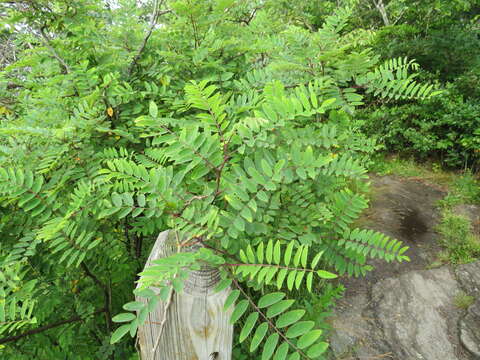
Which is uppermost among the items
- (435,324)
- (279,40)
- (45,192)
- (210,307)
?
(279,40)

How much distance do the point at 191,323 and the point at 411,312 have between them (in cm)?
265

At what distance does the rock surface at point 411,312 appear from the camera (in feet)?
7.73

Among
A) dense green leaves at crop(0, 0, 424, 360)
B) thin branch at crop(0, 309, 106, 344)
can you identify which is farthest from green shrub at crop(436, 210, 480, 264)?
thin branch at crop(0, 309, 106, 344)

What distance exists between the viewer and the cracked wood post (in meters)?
0.80

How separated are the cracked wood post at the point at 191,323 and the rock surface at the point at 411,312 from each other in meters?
1.84

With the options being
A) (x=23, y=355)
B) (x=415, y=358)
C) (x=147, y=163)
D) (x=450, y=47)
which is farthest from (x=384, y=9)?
(x=23, y=355)

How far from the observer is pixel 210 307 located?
809 millimetres

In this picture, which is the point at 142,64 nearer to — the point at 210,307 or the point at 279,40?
the point at 279,40

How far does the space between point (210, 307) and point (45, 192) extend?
2.55 ft

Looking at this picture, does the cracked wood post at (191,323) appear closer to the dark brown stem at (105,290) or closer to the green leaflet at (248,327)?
the green leaflet at (248,327)

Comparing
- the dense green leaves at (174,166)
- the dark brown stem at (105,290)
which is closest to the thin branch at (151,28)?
the dense green leaves at (174,166)

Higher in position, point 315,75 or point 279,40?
point 279,40

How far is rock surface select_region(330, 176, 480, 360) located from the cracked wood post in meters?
1.84

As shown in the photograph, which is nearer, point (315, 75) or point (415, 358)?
point (315, 75)
